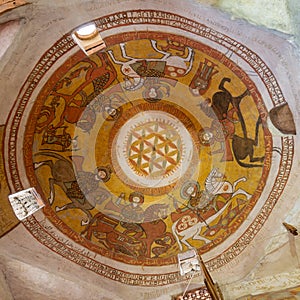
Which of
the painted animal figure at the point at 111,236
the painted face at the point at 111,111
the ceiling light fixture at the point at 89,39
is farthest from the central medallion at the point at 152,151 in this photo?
the ceiling light fixture at the point at 89,39

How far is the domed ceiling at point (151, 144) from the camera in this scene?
630cm

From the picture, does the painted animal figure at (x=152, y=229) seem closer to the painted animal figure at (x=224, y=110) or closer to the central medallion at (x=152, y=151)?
the central medallion at (x=152, y=151)

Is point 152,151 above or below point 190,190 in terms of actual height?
above

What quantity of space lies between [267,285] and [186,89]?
319cm

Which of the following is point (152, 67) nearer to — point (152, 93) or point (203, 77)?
point (152, 93)

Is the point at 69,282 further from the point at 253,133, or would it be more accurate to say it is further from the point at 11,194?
the point at 253,133

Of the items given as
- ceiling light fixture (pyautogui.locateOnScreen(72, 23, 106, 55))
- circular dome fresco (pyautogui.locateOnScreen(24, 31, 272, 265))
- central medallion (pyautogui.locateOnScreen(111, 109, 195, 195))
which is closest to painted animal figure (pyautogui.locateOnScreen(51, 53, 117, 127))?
circular dome fresco (pyautogui.locateOnScreen(24, 31, 272, 265))

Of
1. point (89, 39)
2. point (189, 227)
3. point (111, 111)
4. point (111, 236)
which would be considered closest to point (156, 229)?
point (189, 227)

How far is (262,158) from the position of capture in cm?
668

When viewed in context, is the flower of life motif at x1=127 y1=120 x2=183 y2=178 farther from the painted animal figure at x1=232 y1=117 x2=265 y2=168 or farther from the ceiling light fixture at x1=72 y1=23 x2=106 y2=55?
the ceiling light fixture at x1=72 y1=23 x2=106 y2=55

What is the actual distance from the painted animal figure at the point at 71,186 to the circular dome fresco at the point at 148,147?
2 cm

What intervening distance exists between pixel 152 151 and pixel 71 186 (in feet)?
4.96

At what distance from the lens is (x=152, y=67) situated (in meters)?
7.00

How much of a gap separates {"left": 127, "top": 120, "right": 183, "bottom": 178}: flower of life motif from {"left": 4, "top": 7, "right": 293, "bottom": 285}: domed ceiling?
0.02 meters
